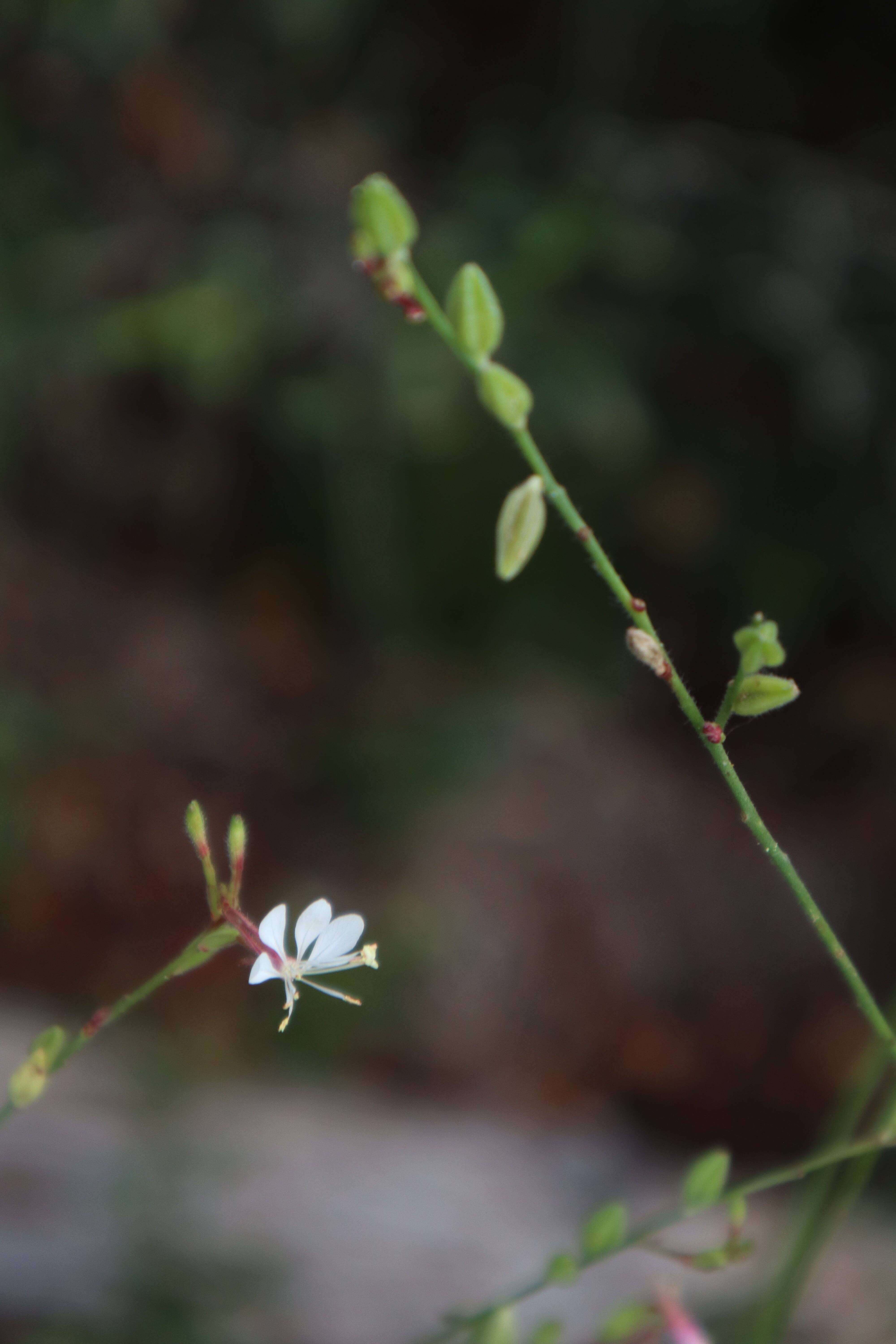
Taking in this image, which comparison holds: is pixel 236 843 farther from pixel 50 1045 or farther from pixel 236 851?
pixel 50 1045

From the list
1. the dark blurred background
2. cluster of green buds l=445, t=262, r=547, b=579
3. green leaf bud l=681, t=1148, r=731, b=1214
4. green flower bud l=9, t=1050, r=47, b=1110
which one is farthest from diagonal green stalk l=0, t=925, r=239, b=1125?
the dark blurred background

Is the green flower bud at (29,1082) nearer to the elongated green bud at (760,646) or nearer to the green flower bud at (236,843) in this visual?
the green flower bud at (236,843)

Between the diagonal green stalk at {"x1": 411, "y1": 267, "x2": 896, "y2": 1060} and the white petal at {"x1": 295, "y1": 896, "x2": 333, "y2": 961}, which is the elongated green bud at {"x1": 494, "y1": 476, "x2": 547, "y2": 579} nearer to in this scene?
the diagonal green stalk at {"x1": 411, "y1": 267, "x2": 896, "y2": 1060}

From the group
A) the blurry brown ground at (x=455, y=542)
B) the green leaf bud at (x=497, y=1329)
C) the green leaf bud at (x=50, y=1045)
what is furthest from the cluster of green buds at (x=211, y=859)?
the blurry brown ground at (x=455, y=542)

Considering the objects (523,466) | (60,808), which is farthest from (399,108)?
(60,808)

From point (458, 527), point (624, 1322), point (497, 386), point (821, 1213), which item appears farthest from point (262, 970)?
point (458, 527)

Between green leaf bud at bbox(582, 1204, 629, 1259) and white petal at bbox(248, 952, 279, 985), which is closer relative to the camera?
white petal at bbox(248, 952, 279, 985)
